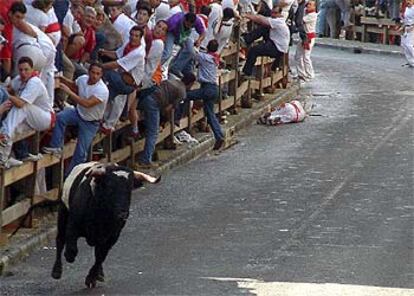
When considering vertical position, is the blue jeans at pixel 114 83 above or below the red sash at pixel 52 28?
below

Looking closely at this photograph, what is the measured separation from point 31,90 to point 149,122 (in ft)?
14.4

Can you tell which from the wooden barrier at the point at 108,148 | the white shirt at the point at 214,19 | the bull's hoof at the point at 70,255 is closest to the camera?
the bull's hoof at the point at 70,255

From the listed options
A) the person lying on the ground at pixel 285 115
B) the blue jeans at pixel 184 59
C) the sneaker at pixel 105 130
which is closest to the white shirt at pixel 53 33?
the sneaker at pixel 105 130

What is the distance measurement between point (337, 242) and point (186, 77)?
571cm

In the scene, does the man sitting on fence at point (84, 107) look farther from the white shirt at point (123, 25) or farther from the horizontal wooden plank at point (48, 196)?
the white shirt at point (123, 25)

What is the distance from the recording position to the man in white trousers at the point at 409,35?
34438 mm

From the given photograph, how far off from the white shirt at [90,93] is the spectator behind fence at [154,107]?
2.58 m

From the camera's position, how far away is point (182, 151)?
65.0 ft

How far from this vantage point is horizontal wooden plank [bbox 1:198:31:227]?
13757 mm

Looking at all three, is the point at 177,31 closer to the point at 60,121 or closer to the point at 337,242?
the point at 60,121

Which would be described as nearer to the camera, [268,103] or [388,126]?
[388,126]

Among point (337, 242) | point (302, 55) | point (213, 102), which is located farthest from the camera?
point (302, 55)

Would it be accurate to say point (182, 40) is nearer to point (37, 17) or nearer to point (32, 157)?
point (37, 17)

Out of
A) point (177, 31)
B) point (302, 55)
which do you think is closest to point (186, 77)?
point (177, 31)
